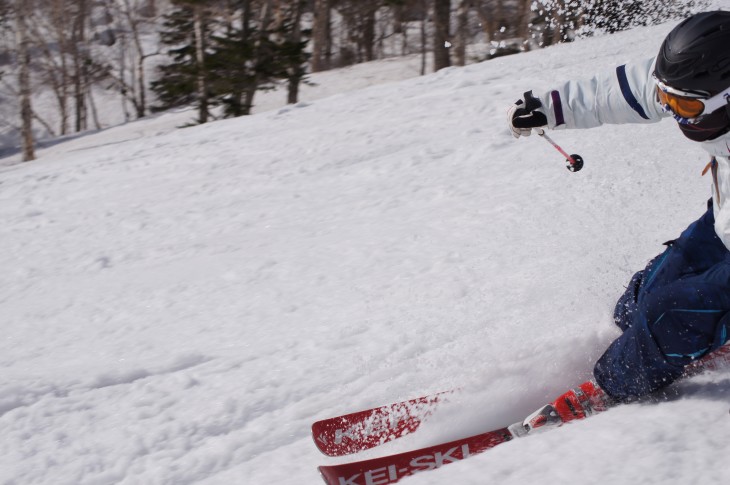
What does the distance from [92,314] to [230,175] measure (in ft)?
9.15

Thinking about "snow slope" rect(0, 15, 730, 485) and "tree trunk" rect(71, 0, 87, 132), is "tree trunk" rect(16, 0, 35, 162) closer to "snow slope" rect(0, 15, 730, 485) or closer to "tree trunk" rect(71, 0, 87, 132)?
"snow slope" rect(0, 15, 730, 485)

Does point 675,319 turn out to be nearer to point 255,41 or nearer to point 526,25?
point 255,41

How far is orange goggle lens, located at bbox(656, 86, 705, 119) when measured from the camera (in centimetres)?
221

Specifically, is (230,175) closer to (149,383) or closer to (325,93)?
(149,383)

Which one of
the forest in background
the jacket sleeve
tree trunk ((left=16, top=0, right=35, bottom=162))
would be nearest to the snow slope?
the jacket sleeve

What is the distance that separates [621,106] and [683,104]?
427 millimetres

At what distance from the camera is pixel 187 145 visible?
8227 mm

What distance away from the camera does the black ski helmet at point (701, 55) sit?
2.14 m

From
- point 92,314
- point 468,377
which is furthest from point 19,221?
point 468,377

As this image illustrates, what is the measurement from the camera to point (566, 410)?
2.58 metres

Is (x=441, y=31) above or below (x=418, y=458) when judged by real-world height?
above

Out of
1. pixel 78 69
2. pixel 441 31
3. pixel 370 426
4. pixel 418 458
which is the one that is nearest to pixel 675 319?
pixel 418 458

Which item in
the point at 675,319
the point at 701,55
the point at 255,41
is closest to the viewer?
the point at 701,55

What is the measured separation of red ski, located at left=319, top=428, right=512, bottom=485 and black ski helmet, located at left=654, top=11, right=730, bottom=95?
1344 millimetres
